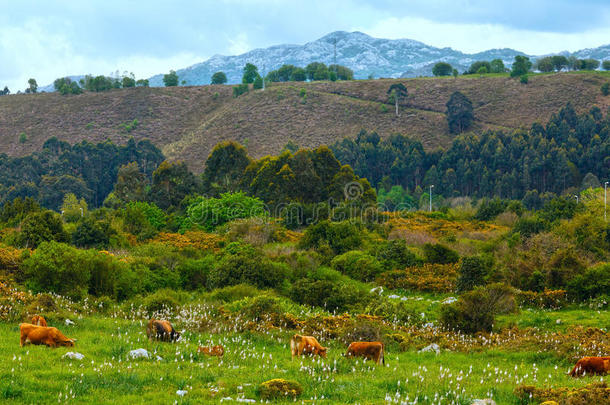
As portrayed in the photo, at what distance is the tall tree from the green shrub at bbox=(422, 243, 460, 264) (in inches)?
3636

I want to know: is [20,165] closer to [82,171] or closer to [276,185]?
[82,171]

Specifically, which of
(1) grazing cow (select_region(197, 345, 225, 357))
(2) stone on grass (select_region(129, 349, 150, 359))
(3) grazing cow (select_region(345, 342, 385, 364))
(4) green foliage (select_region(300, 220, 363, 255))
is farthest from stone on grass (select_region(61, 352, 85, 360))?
(4) green foliage (select_region(300, 220, 363, 255))

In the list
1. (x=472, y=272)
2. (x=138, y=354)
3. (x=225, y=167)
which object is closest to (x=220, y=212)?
(x=225, y=167)

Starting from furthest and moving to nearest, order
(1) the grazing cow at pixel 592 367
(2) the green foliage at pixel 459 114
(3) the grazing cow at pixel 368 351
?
(2) the green foliage at pixel 459 114 < (3) the grazing cow at pixel 368 351 < (1) the grazing cow at pixel 592 367

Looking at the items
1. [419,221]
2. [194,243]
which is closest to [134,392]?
[194,243]

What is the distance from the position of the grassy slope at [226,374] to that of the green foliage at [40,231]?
1953 centimetres

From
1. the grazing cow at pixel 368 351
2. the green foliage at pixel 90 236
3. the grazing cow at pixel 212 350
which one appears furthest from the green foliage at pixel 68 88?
the grazing cow at pixel 368 351

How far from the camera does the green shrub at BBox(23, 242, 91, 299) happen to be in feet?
69.9

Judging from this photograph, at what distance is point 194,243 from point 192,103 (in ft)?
350

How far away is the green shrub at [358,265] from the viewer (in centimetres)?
3088

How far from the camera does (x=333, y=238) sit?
1459 inches

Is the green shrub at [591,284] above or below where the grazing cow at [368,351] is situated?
below

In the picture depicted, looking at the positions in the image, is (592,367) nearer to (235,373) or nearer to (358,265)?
(235,373)

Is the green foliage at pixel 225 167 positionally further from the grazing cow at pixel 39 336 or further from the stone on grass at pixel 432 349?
the grazing cow at pixel 39 336
